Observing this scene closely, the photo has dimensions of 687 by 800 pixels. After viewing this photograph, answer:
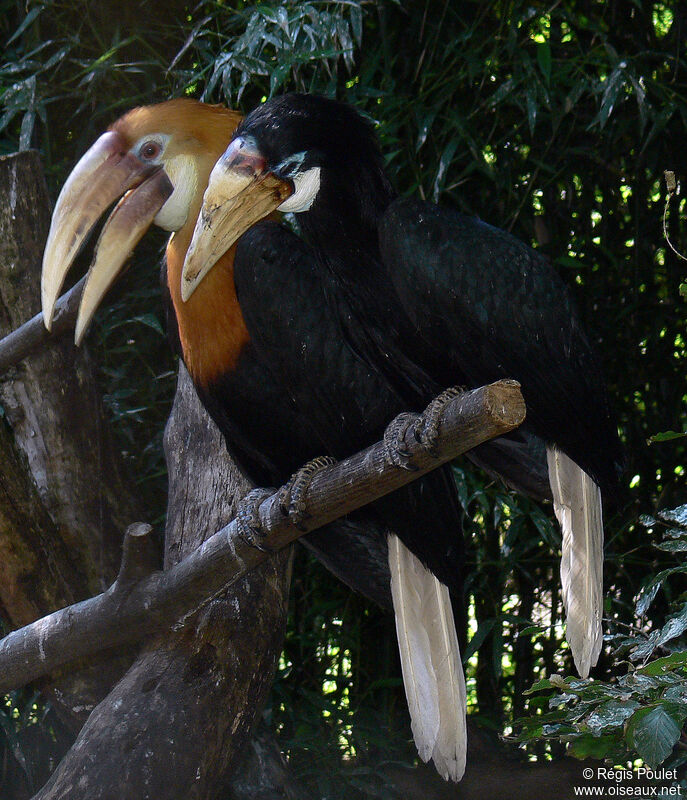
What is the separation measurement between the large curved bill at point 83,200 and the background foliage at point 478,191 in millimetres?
293

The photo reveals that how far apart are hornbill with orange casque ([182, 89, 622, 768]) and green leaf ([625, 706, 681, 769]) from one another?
0.79 ft

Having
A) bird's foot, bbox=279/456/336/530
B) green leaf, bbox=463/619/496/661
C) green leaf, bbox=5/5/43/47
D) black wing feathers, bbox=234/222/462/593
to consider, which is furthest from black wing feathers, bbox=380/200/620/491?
green leaf, bbox=5/5/43/47

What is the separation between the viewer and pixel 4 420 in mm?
1731

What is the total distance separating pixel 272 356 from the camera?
4.71ft

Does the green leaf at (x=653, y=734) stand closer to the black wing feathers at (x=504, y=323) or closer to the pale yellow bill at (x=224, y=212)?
the black wing feathers at (x=504, y=323)

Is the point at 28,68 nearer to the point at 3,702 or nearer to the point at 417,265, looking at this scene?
the point at 417,265

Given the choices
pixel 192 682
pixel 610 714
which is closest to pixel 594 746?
pixel 610 714

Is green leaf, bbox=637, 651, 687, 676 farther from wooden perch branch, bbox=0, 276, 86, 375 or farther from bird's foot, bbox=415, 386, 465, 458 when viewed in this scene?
wooden perch branch, bbox=0, 276, 86, 375

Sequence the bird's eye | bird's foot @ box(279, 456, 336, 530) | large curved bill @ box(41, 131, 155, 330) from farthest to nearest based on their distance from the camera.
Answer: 1. the bird's eye
2. large curved bill @ box(41, 131, 155, 330)
3. bird's foot @ box(279, 456, 336, 530)

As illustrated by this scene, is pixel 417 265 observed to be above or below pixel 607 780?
above

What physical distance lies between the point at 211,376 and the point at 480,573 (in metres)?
0.70

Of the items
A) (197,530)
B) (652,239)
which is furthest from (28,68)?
(652,239)

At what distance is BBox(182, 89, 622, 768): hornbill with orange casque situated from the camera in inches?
51.4

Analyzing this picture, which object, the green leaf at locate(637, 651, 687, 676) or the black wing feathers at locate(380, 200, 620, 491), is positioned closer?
the green leaf at locate(637, 651, 687, 676)
